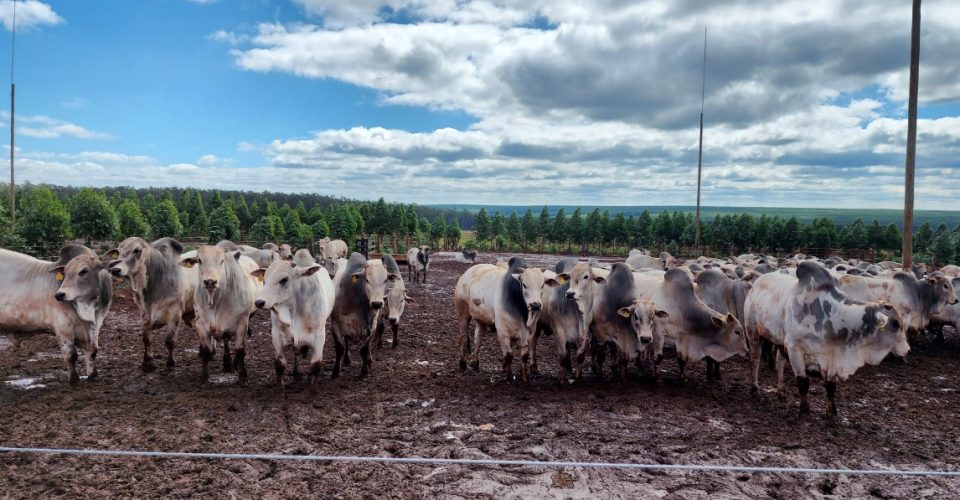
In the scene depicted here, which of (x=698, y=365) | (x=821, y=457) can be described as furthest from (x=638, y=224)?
(x=821, y=457)

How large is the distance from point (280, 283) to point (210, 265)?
47.5 inches

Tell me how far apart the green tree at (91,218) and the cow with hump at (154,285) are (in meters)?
24.7

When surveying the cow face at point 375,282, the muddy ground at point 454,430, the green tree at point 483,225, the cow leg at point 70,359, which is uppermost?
the green tree at point 483,225

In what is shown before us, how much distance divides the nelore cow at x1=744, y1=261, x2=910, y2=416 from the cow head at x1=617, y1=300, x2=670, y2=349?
5.97ft

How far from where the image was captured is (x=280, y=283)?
8.33 meters

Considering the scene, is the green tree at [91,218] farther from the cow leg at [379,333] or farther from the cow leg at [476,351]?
the cow leg at [476,351]

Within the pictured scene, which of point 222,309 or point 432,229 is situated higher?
point 432,229

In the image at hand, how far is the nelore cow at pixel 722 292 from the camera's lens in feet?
35.2

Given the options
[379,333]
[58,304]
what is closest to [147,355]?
[58,304]

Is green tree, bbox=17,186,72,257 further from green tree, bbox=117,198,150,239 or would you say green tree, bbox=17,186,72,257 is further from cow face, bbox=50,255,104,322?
cow face, bbox=50,255,104,322

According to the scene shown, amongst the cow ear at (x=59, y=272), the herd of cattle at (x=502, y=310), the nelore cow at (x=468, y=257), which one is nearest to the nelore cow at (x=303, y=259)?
the herd of cattle at (x=502, y=310)

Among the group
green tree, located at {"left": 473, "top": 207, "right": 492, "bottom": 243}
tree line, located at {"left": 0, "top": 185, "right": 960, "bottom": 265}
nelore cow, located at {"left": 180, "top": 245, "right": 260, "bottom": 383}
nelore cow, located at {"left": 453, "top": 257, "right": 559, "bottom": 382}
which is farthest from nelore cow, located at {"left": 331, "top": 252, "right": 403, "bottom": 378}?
green tree, located at {"left": 473, "top": 207, "right": 492, "bottom": 243}

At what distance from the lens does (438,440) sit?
6.84 m

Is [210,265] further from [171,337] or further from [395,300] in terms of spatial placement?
[395,300]
